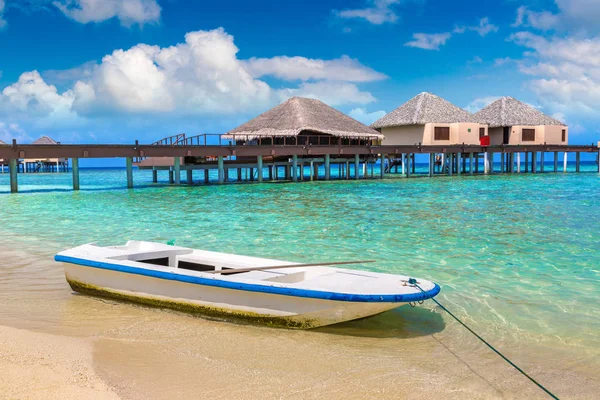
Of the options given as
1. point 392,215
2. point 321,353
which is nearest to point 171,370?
point 321,353

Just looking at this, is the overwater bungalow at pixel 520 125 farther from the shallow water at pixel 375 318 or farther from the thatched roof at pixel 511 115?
the shallow water at pixel 375 318

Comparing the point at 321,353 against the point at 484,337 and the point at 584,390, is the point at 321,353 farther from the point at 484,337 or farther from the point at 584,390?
the point at 584,390

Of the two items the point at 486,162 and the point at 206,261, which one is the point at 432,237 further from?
the point at 486,162

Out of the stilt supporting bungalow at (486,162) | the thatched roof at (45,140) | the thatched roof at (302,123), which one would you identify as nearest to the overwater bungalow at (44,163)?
the thatched roof at (45,140)

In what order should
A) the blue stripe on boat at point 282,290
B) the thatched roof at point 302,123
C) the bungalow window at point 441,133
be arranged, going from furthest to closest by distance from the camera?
the bungalow window at point 441,133 < the thatched roof at point 302,123 < the blue stripe on boat at point 282,290

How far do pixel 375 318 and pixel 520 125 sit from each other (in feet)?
148

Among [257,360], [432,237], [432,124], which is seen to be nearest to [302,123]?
[432,124]

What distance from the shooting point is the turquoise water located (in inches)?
254

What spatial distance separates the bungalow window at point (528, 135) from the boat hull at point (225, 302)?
4562 centimetres

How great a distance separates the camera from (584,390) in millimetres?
4191

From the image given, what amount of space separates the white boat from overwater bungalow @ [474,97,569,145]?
4363 centimetres

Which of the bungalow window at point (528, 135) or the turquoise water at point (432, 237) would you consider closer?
the turquoise water at point (432, 237)

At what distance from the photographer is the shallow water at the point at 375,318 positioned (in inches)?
173

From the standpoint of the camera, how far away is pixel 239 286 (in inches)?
214
